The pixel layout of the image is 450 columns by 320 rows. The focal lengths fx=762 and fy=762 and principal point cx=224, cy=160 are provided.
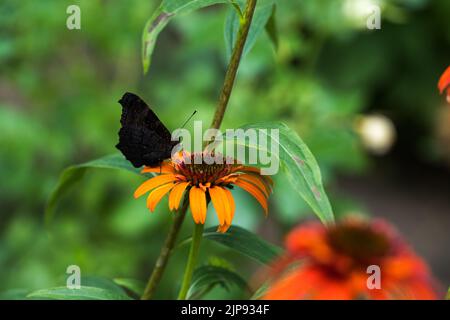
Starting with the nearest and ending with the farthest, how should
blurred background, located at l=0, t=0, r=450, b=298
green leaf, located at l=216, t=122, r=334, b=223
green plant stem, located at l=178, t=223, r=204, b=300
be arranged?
green leaf, located at l=216, t=122, r=334, b=223 < green plant stem, located at l=178, t=223, r=204, b=300 < blurred background, located at l=0, t=0, r=450, b=298

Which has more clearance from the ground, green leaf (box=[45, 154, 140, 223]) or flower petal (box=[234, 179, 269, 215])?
green leaf (box=[45, 154, 140, 223])

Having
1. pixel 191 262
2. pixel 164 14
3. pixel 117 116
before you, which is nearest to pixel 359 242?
pixel 191 262

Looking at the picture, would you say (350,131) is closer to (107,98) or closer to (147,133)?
(107,98)

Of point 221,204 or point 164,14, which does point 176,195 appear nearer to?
point 221,204

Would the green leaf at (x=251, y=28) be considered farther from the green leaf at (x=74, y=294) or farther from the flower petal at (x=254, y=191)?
the green leaf at (x=74, y=294)

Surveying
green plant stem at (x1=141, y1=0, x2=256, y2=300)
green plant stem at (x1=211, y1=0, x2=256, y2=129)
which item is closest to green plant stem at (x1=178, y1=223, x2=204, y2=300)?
green plant stem at (x1=141, y1=0, x2=256, y2=300)

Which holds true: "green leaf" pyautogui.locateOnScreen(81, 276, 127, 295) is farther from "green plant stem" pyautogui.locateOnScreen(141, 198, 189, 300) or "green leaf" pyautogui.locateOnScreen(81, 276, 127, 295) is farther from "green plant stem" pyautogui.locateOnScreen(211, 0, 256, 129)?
"green plant stem" pyautogui.locateOnScreen(211, 0, 256, 129)
